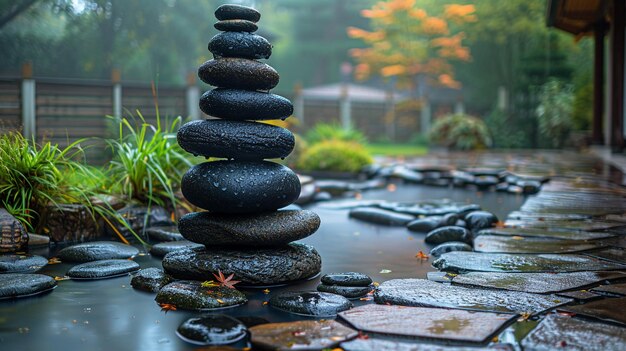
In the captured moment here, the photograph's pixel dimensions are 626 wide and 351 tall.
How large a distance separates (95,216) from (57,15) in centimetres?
1622

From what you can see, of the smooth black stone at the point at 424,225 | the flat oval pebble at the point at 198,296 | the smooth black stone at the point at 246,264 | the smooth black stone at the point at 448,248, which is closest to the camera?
the flat oval pebble at the point at 198,296

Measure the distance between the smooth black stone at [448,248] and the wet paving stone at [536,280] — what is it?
35.2 inches

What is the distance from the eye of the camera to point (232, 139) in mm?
4297

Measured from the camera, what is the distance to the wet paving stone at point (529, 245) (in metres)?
4.81

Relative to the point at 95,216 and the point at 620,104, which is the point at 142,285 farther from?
the point at 620,104

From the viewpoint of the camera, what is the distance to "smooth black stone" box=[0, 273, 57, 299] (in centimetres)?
376

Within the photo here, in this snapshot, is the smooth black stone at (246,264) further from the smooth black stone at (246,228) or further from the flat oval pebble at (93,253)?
the flat oval pebble at (93,253)

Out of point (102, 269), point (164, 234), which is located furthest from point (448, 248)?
point (102, 269)


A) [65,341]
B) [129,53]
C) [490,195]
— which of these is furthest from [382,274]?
[129,53]

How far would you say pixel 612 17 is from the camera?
11352 mm

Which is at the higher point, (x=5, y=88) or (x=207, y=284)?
(x=5, y=88)

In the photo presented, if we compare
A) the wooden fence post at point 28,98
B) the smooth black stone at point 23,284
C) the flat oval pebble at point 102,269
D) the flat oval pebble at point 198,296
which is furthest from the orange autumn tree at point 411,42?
the flat oval pebble at point 198,296

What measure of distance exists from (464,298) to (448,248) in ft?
5.18

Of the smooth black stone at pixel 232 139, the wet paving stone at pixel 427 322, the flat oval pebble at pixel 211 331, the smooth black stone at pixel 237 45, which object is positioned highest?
the smooth black stone at pixel 237 45
